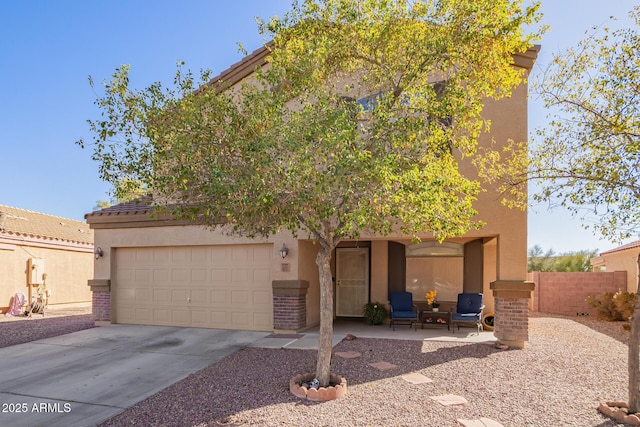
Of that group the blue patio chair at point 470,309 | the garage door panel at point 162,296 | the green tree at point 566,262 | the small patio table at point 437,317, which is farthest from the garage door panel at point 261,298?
the green tree at point 566,262

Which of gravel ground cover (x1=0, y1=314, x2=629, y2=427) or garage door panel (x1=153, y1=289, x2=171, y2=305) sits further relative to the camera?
garage door panel (x1=153, y1=289, x2=171, y2=305)

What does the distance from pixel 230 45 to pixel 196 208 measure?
258 centimetres

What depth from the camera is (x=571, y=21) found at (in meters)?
6.53

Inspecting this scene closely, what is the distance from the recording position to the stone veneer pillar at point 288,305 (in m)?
10.3

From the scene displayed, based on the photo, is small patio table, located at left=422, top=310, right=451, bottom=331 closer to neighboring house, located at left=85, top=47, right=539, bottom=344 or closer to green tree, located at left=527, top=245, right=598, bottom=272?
neighboring house, located at left=85, top=47, right=539, bottom=344

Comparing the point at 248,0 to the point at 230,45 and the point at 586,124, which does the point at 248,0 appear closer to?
the point at 230,45

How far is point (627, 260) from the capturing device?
1647 cm

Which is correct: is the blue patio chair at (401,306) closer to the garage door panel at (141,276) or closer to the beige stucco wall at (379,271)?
the beige stucco wall at (379,271)

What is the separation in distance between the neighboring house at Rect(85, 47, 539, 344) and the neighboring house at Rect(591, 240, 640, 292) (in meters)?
6.57

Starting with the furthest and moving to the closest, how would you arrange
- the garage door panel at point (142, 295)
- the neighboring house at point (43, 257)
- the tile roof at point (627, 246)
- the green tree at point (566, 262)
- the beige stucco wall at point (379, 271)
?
the green tree at point (566, 262)
the neighboring house at point (43, 257)
the tile roof at point (627, 246)
the beige stucco wall at point (379, 271)
the garage door panel at point (142, 295)

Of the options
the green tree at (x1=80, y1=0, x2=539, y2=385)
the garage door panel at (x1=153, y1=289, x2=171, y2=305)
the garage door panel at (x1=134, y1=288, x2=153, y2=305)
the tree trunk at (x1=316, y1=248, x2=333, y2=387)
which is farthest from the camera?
the garage door panel at (x1=134, y1=288, x2=153, y2=305)

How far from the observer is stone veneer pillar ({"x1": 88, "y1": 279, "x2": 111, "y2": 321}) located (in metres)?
11.9

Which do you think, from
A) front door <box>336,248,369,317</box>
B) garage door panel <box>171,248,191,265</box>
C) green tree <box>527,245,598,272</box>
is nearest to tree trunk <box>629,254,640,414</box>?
front door <box>336,248,369,317</box>

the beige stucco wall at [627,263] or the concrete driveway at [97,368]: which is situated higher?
the beige stucco wall at [627,263]
